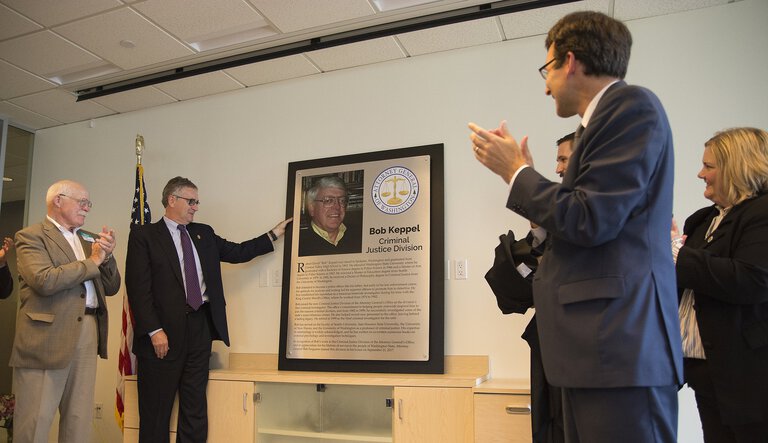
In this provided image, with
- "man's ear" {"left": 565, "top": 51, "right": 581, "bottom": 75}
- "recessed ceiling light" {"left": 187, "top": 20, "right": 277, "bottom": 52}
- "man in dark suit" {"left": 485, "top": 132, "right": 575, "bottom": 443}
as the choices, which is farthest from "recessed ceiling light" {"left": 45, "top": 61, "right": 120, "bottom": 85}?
"man's ear" {"left": 565, "top": 51, "right": 581, "bottom": 75}

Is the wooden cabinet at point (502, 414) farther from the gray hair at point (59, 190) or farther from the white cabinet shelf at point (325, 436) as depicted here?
the gray hair at point (59, 190)

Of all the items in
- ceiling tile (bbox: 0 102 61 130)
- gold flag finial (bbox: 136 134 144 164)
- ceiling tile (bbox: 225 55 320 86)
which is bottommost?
gold flag finial (bbox: 136 134 144 164)

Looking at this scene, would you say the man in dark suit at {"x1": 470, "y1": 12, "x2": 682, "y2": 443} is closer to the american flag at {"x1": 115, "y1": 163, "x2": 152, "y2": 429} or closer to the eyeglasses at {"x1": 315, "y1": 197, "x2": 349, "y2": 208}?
the eyeglasses at {"x1": 315, "y1": 197, "x2": 349, "y2": 208}

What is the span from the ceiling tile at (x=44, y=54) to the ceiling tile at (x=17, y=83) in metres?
0.09

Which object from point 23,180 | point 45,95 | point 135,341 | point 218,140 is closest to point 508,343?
point 135,341

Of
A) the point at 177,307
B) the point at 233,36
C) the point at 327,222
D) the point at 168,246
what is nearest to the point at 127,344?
the point at 177,307

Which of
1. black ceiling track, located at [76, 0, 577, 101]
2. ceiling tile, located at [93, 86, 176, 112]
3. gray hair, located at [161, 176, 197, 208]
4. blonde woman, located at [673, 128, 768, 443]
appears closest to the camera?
blonde woman, located at [673, 128, 768, 443]

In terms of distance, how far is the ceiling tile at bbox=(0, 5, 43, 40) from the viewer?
346cm

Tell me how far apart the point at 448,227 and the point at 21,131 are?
404cm

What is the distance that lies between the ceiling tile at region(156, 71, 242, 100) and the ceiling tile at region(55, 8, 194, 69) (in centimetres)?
26

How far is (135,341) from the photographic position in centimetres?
358

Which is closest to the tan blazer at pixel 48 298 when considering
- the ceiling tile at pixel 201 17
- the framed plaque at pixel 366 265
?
the framed plaque at pixel 366 265

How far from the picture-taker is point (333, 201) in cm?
394

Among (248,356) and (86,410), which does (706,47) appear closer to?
(248,356)
